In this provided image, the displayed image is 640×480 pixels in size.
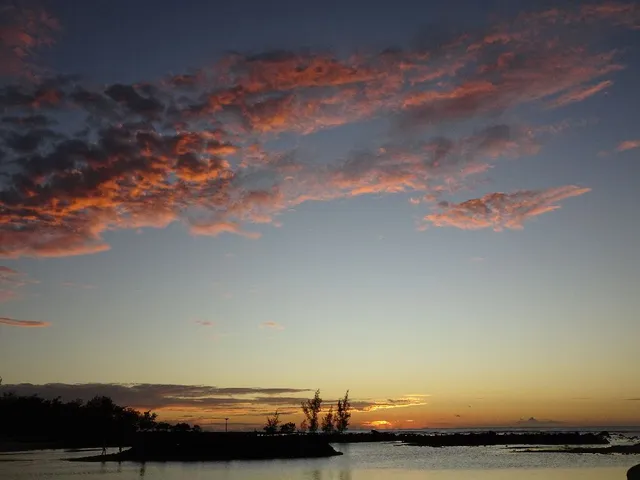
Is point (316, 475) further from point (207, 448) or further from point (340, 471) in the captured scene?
point (207, 448)

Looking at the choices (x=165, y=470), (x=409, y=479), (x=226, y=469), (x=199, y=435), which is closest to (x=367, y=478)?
(x=409, y=479)

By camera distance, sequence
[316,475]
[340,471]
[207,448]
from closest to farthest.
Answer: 1. [316,475]
2. [340,471]
3. [207,448]

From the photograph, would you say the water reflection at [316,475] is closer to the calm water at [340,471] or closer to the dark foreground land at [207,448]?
the calm water at [340,471]

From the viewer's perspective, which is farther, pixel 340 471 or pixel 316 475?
pixel 340 471

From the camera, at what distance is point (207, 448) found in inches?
5517

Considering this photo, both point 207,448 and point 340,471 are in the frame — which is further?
point 207,448

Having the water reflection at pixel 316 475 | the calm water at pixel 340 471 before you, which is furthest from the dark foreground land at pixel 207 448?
the water reflection at pixel 316 475

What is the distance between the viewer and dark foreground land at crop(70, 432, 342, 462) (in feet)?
440

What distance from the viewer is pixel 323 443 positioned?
162 metres

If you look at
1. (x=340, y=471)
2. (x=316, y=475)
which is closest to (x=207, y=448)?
(x=340, y=471)

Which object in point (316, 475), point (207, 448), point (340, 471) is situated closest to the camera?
point (316, 475)

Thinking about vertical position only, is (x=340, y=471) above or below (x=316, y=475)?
below

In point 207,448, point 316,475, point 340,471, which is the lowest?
point 340,471

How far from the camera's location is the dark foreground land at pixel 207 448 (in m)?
134
